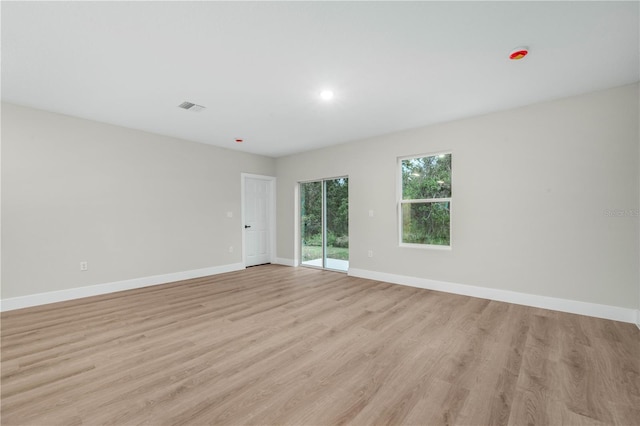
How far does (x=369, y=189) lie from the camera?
5.03m

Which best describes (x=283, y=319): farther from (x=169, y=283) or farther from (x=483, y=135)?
(x=483, y=135)

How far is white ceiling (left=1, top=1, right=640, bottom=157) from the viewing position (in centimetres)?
191

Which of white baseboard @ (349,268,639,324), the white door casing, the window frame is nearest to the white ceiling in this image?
the window frame

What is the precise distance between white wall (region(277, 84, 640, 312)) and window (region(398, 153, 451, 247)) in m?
0.14

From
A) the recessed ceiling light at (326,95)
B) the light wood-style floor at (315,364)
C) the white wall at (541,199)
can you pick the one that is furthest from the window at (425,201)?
the recessed ceiling light at (326,95)

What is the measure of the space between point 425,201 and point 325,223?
7.27 ft

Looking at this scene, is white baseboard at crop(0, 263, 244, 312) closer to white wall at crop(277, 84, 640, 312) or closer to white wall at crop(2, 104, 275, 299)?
white wall at crop(2, 104, 275, 299)

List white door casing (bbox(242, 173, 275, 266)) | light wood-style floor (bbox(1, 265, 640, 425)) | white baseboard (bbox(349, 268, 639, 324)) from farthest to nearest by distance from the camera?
1. white door casing (bbox(242, 173, 275, 266))
2. white baseboard (bbox(349, 268, 639, 324))
3. light wood-style floor (bbox(1, 265, 640, 425))

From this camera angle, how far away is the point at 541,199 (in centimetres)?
342

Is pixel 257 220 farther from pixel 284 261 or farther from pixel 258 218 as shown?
pixel 284 261

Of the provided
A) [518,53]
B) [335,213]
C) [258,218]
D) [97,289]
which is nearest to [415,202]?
[335,213]

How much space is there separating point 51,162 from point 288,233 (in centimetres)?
412

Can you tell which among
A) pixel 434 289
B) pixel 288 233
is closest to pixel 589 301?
pixel 434 289

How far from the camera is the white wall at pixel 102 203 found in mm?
3453
